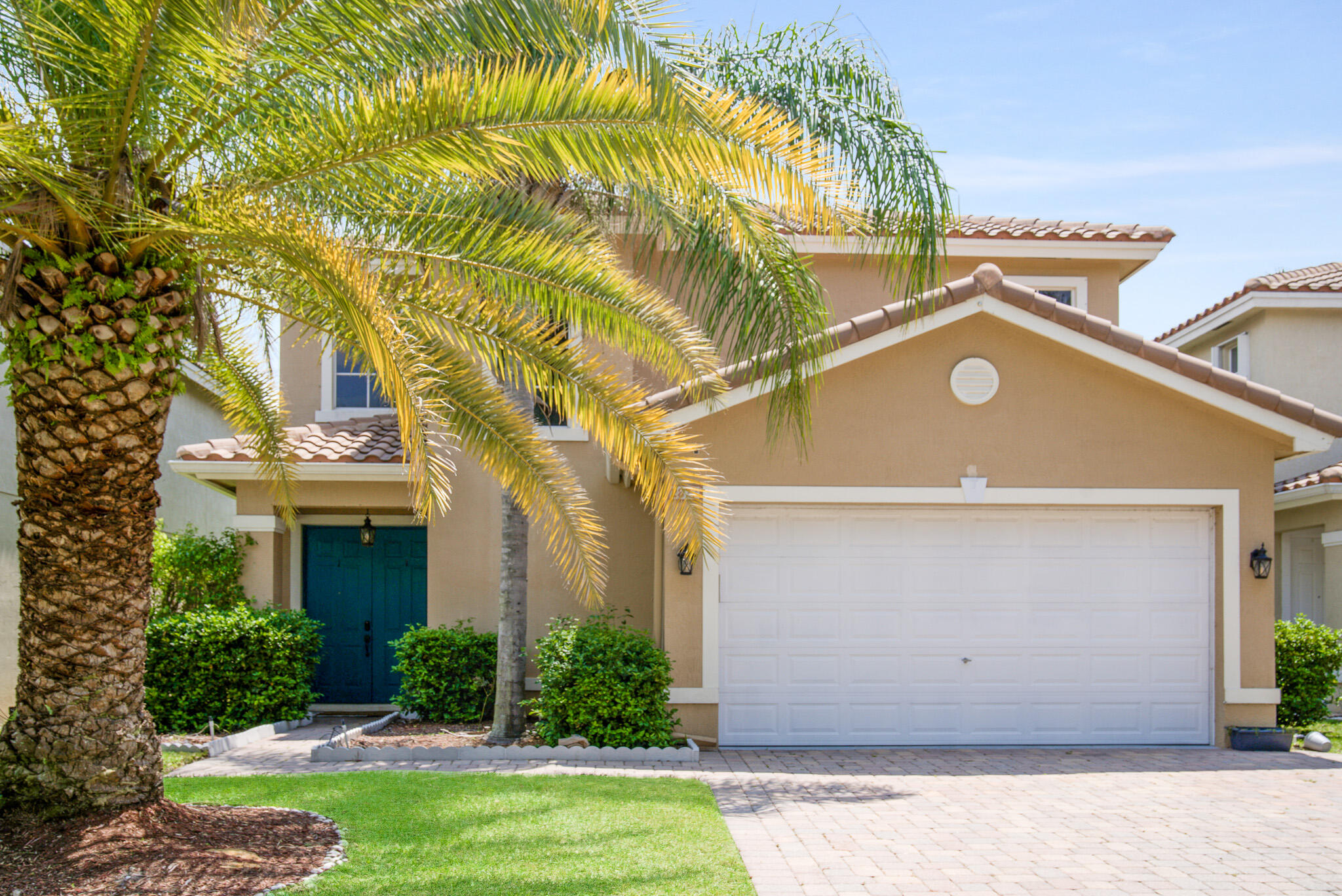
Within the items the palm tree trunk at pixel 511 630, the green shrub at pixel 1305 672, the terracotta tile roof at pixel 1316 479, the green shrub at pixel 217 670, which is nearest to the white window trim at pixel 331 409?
the green shrub at pixel 217 670

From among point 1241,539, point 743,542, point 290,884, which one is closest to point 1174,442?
point 1241,539

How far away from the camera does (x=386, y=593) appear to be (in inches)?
538

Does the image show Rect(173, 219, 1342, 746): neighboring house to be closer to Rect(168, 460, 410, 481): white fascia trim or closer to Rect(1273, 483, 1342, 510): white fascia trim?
Rect(1273, 483, 1342, 510): white fascia trim

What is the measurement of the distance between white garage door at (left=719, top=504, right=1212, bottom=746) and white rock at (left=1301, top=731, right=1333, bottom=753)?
1.01 m

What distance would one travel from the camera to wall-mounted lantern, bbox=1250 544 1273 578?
10.7m

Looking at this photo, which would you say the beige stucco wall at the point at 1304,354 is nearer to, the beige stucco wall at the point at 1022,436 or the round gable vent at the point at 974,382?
the beige stucco wall at the point at 1022,436

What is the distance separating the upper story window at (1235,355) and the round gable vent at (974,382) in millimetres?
7561

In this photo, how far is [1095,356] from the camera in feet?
34.9

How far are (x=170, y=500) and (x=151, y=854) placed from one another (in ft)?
38.9

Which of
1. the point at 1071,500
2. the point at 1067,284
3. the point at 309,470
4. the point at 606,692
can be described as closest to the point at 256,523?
the point at 309,470

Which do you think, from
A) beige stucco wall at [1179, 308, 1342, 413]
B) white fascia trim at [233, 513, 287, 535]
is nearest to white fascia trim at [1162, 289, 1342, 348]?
beige stucco wall at [1179, 308, 1342, 413]

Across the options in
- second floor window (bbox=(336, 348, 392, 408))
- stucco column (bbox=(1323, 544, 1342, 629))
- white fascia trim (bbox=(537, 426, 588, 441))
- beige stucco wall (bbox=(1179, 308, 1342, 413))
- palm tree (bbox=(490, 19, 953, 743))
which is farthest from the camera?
beige stucco wall (bbox=(1179, 308, 1342, 413))

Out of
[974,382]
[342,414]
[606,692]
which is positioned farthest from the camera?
[342,414]

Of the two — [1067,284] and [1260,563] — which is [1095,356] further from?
[1067,284]
